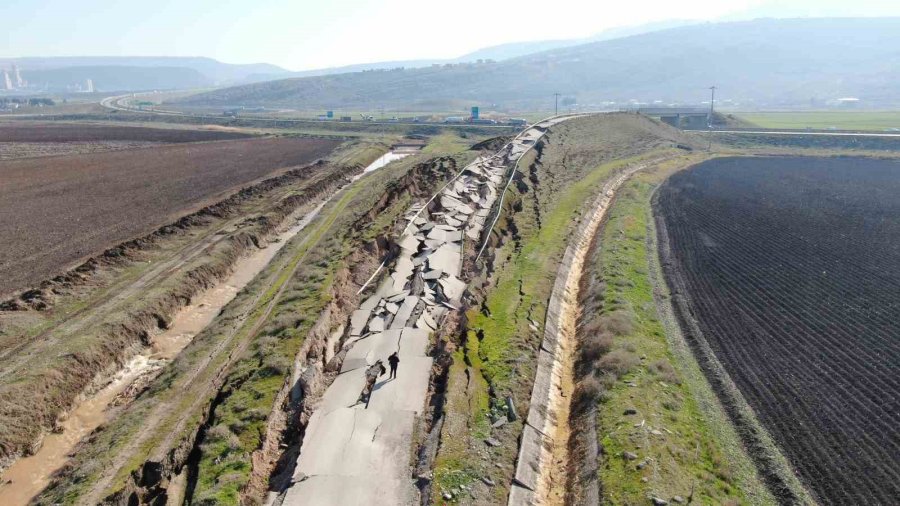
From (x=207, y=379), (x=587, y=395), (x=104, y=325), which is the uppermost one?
(x=104, y=325)

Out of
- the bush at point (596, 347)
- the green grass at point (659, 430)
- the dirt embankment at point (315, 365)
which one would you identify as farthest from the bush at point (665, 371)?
the dirt embankment at point (315, 365)

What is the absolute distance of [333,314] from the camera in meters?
24.1

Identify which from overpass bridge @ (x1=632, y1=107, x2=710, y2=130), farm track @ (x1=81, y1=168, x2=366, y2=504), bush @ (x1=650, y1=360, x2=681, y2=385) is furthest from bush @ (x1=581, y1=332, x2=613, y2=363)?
overpass bridge @ (x1=632, y1=107, x2=710, y2=130)

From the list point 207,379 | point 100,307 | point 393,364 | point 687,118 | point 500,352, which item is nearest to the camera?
point 393,364

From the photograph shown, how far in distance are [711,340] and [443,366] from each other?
1048cm

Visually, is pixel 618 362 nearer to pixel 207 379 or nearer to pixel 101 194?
pixel 207 379

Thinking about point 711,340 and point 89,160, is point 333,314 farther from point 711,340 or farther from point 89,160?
point 89,160

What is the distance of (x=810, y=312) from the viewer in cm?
2375

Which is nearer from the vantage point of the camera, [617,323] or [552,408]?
[552,408]

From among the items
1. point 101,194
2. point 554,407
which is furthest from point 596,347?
point 101,194

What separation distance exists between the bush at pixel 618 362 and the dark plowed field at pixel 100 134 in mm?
88740

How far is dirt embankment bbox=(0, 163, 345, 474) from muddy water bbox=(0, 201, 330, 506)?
376 mm

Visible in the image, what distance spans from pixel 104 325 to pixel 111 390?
3.58m

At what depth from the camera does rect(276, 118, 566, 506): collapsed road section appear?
14102 mm
